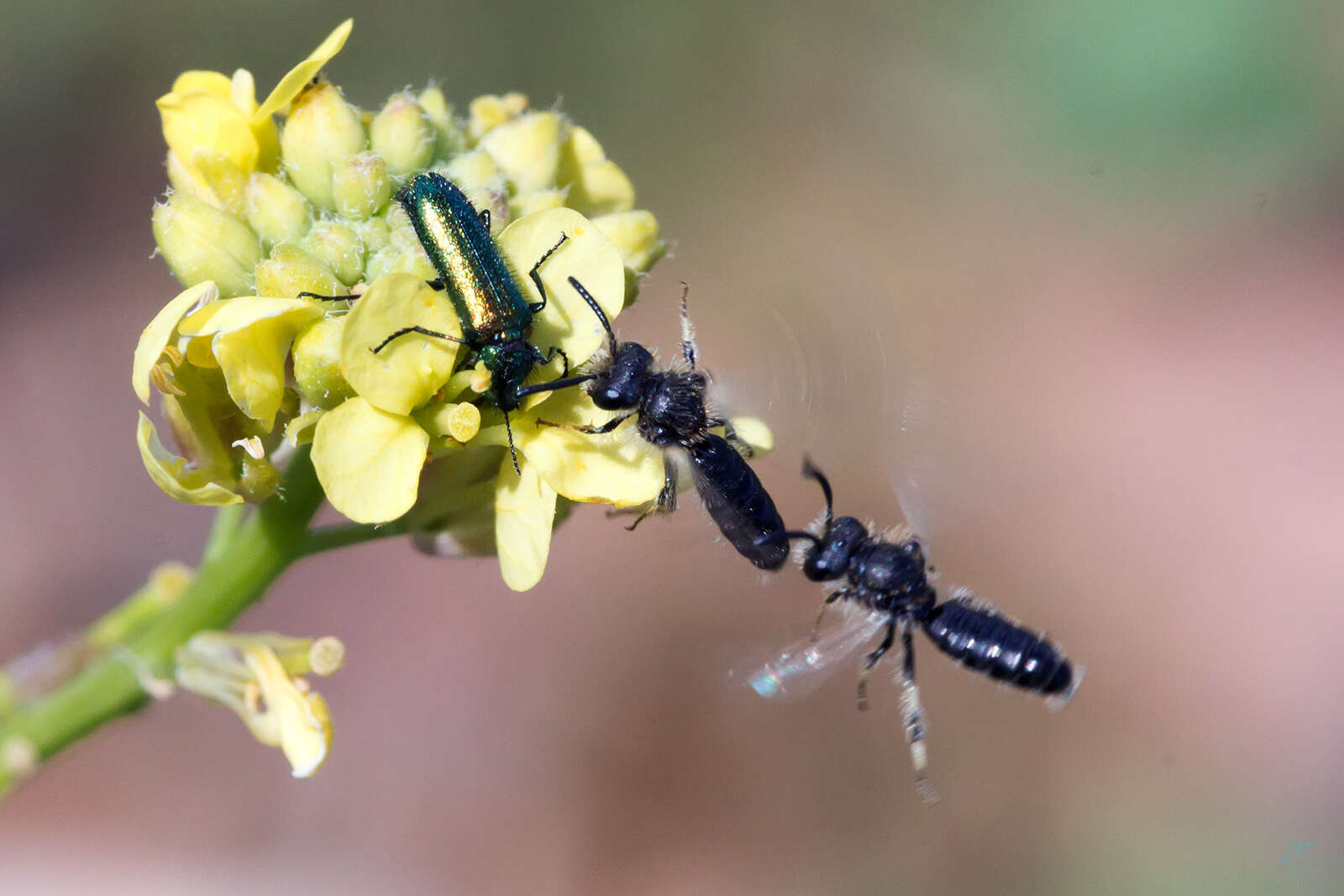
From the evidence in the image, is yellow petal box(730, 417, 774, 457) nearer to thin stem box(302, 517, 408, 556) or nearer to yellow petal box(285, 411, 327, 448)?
thin stem box(302, 517, 408, 556)

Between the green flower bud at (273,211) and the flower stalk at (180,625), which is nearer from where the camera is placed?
the green flower bud at (273,211)

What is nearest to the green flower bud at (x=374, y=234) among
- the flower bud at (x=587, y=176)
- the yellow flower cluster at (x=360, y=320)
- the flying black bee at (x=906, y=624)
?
the yellow flower cluster at (x=360, y=320)

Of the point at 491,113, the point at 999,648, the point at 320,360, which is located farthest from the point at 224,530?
the point at 999,648

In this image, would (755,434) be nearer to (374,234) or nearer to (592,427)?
(592,427)

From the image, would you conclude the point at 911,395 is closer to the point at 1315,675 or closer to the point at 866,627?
the point at 866,627

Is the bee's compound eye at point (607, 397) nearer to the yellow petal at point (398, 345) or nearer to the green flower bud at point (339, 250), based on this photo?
the yellow petal at point (398, 345)
